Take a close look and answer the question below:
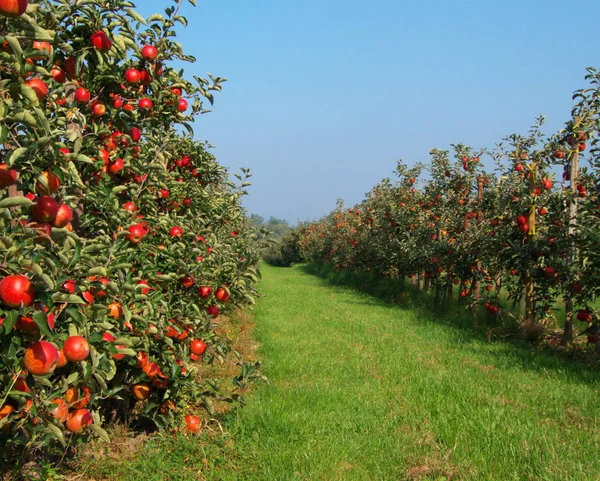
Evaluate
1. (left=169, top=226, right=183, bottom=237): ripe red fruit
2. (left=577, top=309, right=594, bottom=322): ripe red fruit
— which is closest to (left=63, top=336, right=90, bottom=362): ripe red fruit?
(left=169, top=226, right=183, bottom=237): ripe red fruit

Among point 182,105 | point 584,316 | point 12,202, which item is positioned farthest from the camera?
point 584,316

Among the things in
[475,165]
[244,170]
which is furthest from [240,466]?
[475,165]

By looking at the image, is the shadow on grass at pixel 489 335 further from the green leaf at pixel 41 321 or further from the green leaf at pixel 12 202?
the green leaf at pixel 12 202

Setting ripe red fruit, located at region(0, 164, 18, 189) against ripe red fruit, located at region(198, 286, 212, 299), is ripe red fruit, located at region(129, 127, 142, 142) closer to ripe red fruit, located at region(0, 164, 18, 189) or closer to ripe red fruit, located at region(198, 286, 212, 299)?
ripe red fruit, located at region(198, 286, 212, 299)

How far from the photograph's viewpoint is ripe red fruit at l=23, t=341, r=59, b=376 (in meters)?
2.01

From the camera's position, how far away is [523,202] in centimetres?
710

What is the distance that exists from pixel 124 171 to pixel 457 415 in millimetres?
3388

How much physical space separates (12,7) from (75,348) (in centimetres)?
136

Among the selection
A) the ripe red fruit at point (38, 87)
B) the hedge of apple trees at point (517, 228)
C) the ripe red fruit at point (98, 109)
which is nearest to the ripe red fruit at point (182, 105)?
the ripe red fruit at point (98, 109)

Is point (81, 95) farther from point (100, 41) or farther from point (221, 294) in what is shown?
point (221, 294)

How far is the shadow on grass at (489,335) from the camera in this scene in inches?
226

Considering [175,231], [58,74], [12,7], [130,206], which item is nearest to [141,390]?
[175,231]

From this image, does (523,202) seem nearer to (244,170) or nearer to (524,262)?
(524,262)

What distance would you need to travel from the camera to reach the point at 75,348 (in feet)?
7.10
